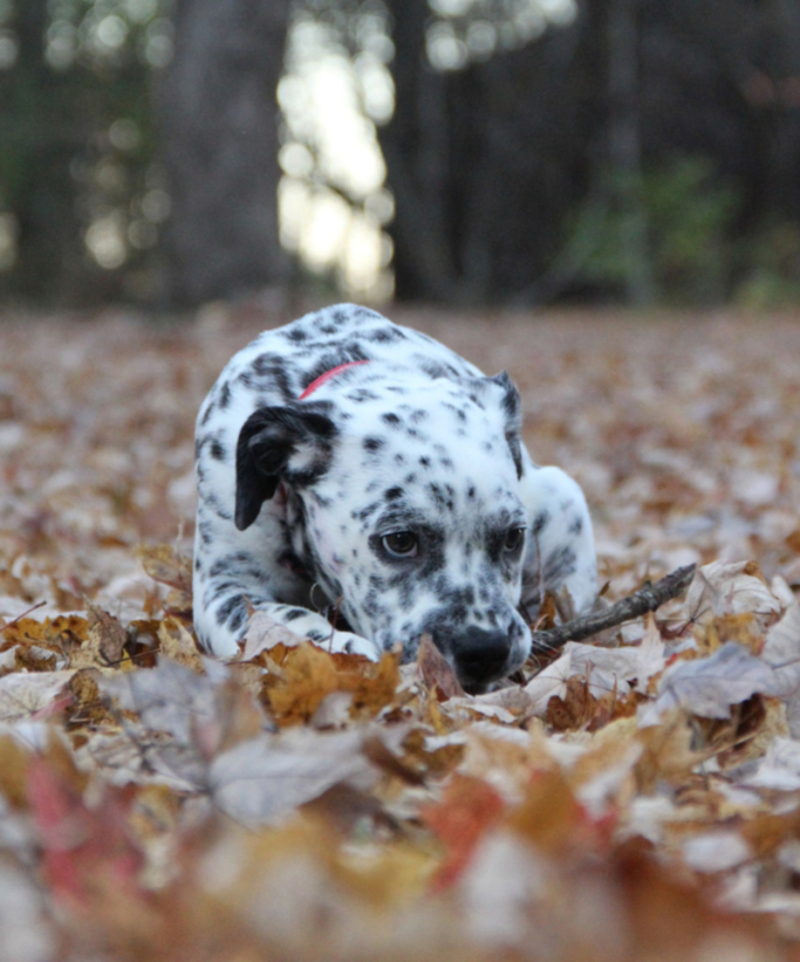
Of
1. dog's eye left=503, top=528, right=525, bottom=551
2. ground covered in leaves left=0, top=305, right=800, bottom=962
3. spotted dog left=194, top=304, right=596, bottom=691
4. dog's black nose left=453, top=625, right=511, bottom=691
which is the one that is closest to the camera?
ground covered in leaves left=0, top=305, right=800, bottom=962

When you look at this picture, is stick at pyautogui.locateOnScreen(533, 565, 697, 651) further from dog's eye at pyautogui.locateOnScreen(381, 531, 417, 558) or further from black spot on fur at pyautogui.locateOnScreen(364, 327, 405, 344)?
black spot on fur at pyautogui.locateOnScreen(364, 327, 405, 344)

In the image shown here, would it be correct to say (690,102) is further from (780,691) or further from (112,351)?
(780,691)

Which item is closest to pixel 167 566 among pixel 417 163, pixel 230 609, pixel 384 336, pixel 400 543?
pixel 230 609

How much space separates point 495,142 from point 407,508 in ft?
69.9

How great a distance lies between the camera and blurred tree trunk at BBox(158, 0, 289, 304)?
12172mm

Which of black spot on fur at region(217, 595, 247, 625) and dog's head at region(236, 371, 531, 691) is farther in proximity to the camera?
black spot on fur at region(217, 595, 247, 625)

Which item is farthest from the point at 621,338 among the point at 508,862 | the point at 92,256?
the point at 92,256

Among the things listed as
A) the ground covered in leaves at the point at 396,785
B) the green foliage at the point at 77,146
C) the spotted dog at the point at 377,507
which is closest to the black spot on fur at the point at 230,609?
the spotted dog at the point at 377,507

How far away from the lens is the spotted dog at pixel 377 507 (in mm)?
2736

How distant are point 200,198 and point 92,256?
16022 millimetres

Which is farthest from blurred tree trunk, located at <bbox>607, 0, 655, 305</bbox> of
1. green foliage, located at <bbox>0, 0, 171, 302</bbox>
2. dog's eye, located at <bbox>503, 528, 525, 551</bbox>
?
dog's eye, located at <bbox>503, 528, 525, 551</bbox>

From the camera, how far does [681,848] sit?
152cm

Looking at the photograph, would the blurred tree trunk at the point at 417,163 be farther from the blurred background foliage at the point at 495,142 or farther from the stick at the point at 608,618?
the stick at the point at 608,618

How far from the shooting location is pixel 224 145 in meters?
12.2
